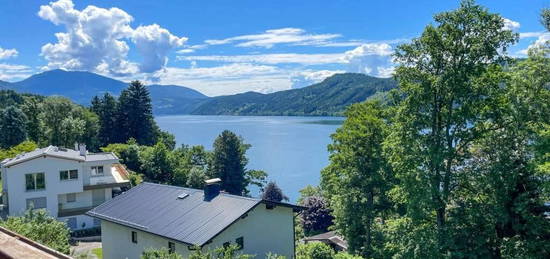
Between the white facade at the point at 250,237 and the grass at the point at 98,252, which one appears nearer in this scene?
the white facade at the point at 250,237

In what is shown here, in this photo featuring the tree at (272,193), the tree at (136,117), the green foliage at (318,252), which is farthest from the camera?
the tree at (136,117)

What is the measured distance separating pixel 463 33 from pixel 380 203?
12967 millimetres

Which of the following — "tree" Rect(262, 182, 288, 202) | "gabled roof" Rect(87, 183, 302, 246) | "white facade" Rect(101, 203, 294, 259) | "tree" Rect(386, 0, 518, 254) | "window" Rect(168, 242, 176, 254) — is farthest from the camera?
"tree" Rect(262, 182, 288, 202)

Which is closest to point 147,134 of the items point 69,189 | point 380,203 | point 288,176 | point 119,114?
point 119,114

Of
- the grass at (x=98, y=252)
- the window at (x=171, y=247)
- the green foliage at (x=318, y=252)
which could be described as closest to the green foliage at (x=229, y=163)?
the grass at (x=98, y=252)

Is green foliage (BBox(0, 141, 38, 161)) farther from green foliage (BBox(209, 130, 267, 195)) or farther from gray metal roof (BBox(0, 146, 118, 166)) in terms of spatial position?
green foliage (BBox(209, 130, 267, 195))

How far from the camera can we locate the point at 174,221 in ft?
69.3

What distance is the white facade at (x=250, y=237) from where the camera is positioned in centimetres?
2086

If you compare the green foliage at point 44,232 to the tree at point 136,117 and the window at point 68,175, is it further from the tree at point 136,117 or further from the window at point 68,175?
the tree at point 136,117

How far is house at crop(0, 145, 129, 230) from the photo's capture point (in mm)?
35250

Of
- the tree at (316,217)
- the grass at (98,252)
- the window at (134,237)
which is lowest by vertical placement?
the tree at (316,217)

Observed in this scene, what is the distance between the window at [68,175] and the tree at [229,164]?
2049 cm

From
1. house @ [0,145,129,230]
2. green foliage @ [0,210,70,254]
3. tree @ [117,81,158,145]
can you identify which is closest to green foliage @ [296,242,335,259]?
green foliage @ [0,210,70,254]

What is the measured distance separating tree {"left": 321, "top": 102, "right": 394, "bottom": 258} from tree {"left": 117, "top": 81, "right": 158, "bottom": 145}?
5504cm
